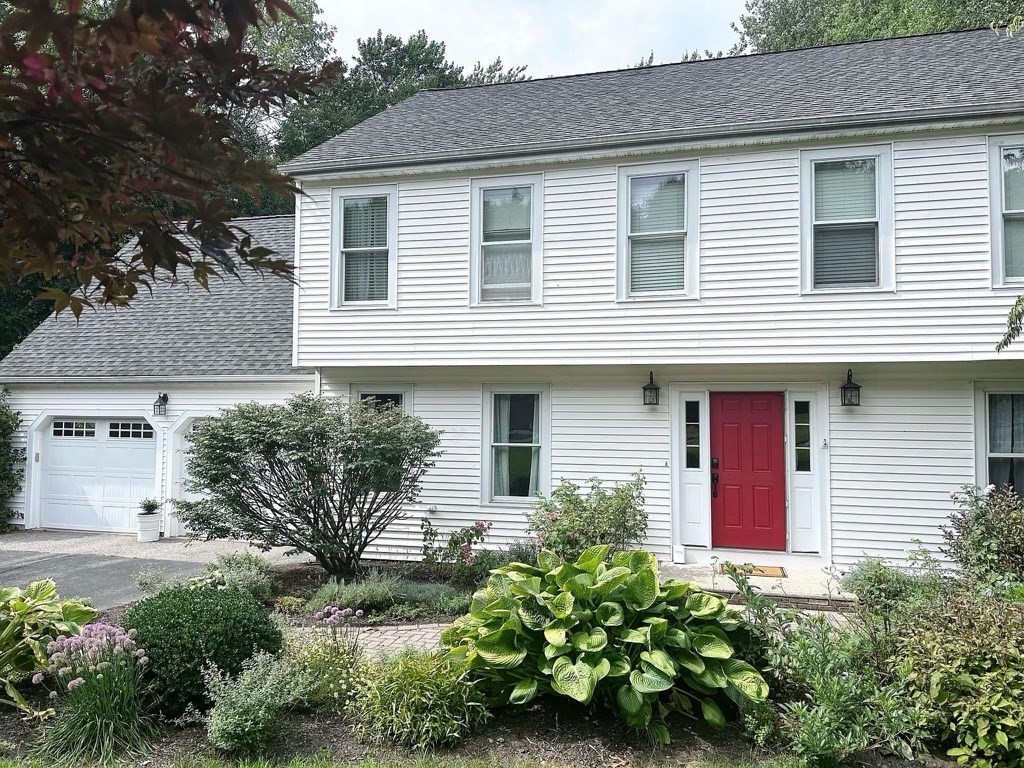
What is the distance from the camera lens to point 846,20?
25062mm

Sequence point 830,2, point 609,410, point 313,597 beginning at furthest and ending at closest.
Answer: point 830,2 → point 609,410 → point 313,597

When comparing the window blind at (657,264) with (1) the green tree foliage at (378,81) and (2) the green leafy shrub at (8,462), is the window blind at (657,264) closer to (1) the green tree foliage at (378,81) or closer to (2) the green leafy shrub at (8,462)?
(2) the green leafy shrub at (8,462)

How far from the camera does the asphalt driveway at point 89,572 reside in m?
7.95

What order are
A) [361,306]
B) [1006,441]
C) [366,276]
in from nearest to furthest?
[1006,441] < [361,306] < [366,276]

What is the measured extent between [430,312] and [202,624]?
19.7 ft

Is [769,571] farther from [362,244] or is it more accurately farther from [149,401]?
[149,401]

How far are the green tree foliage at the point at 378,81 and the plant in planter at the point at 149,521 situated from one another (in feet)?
68.0

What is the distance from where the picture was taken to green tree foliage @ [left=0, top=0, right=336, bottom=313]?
76.9 inches

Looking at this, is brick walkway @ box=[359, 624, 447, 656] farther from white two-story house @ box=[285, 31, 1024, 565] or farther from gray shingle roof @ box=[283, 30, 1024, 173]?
gray shingle roof @ box=[283, 30, 1024, 173]

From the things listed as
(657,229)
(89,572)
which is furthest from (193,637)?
(657,229)

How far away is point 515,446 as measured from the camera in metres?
10.0

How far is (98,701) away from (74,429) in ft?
35.1

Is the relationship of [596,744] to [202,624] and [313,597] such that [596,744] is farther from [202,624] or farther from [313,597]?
[313,597]

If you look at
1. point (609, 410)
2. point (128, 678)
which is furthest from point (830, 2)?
point (128, 678)
